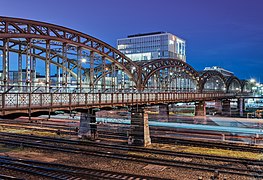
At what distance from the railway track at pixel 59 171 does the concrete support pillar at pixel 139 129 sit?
34.0ft

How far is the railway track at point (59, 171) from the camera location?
634 inches

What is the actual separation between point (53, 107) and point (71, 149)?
19.7 feet

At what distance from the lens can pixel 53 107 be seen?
19.5 meters

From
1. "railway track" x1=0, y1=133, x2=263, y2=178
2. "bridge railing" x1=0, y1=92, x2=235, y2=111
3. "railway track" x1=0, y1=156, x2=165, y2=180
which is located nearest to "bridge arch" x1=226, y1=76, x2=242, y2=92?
"bridge railing" x1=0, y1=92, x2=235, y2=111

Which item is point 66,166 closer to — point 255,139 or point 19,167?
point 19,167

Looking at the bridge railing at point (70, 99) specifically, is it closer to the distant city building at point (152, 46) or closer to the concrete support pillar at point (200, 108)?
the concrete support pillar at point (200, 108)

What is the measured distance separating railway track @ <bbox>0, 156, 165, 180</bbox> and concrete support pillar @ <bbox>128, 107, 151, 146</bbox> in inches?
408

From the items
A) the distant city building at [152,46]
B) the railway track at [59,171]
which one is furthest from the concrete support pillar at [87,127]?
the distant city building at [152,46]

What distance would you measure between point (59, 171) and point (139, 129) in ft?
42.0

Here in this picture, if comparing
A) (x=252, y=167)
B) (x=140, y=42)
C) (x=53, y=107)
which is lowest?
(x=252, y=167)

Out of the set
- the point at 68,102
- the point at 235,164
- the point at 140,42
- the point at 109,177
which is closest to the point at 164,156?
the point at 235,164

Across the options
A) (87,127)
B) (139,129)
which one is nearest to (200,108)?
(139,129)

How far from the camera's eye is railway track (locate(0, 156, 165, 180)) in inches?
634

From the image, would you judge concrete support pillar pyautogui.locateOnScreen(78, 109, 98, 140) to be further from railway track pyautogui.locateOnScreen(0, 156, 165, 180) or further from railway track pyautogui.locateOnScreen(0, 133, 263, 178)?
railway track pyautogui.locateOnScreen(0, 156, 165, 180)
